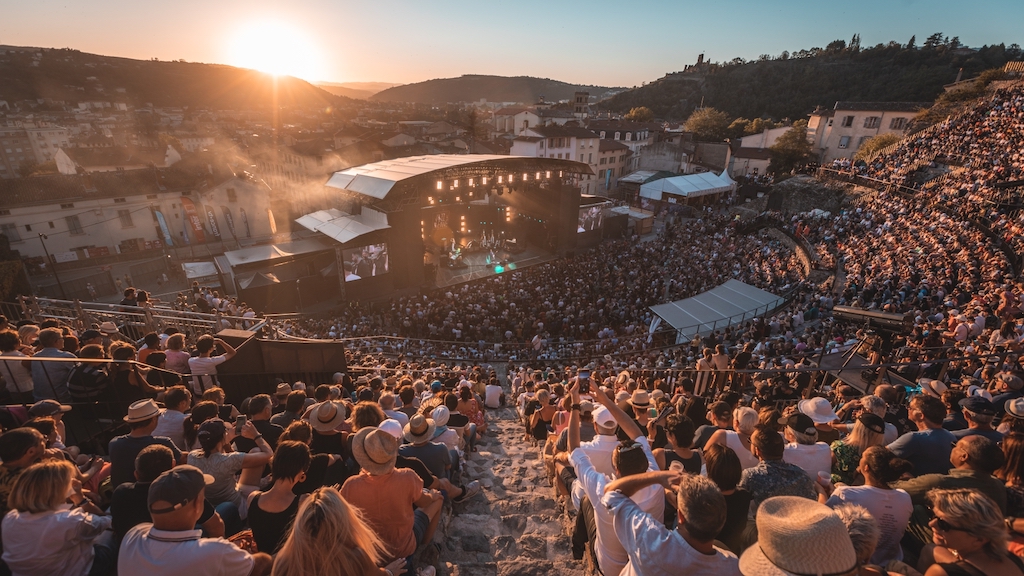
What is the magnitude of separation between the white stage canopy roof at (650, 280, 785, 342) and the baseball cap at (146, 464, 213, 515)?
13004 mm

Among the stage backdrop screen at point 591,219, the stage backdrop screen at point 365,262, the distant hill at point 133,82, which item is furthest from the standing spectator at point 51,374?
the distant hill at point 133,82

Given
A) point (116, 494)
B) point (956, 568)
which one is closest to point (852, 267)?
point (956, 568)

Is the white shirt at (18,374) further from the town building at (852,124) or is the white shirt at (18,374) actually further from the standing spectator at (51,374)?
the town building at (852,124)

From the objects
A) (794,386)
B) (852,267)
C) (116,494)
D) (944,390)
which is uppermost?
(116,494)

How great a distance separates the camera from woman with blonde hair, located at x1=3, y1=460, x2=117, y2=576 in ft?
7.04

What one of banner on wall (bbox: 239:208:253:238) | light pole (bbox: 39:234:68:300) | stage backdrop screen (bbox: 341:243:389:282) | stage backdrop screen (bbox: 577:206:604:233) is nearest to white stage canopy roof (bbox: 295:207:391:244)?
stage backdrop screen (bbox: 341:243:389:282)

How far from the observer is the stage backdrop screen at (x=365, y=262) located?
18.6 m

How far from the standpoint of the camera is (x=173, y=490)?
77.6 inches

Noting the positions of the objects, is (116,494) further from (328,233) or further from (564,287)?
(328,233)

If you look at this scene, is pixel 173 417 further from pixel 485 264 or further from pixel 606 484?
pixel 485 264

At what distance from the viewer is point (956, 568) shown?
1.86 m

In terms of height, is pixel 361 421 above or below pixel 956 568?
below

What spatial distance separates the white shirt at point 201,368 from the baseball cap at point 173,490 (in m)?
4.57

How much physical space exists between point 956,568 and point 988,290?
12.5m
